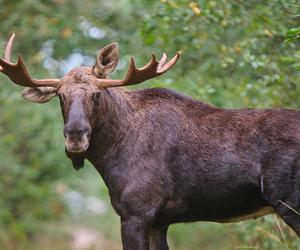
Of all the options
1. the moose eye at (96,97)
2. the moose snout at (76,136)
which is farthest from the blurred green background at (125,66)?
the moose snout at (76,136)

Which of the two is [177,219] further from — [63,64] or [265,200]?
[63,64]

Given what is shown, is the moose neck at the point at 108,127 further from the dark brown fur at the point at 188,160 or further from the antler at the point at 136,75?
the antler at the point at 136,75

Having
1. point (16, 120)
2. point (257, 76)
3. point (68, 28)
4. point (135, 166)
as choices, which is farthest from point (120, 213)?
point (16, 120)

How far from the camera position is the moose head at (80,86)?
811 cm

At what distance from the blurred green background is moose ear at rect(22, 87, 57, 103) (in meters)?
2.42

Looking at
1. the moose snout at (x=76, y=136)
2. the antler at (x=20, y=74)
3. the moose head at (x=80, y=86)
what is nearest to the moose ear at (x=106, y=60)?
the moose head at (x=80, y=86)

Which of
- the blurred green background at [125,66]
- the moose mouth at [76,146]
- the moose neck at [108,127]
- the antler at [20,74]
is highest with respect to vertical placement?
the antler at [20,74]

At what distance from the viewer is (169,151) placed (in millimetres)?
8508

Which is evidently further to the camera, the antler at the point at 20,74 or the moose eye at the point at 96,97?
the antler at the point at 20,74

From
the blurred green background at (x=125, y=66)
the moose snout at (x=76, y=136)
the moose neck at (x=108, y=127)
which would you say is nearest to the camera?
the moose snout at (x=76, y=136)

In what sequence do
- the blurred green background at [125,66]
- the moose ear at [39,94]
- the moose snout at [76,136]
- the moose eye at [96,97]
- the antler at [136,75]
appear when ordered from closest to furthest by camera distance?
the moose snout at [76,136] → the moose eye at [96,97] → the antler at [136,75] → the moose ear at [39,94] → the blurred green background at [125,66]

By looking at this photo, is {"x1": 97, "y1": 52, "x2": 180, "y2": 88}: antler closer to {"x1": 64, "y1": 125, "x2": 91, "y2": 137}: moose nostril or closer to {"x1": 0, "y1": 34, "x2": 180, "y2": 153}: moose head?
{"x1": 0, "y1": 34, "x2": 180, "y2": 153}: moose head

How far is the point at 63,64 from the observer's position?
56.1ft

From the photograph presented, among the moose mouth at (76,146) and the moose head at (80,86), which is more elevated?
the moose head at (80,86)
